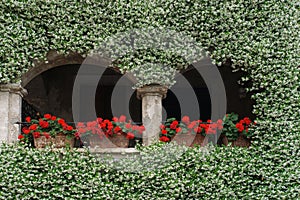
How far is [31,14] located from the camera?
644 centimetres

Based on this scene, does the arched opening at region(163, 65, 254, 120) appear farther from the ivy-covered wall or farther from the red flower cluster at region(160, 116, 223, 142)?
the red flower cluster at region(160, 116, 223, 142)

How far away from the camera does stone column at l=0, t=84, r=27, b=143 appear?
6188 millimetres

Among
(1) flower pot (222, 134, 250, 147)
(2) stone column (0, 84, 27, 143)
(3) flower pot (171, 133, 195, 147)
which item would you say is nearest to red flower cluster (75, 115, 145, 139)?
(3) flower pot (171, 133, 195, 147)

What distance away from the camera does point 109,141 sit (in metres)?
6.21

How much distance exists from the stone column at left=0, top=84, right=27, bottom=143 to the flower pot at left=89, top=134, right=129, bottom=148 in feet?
3.06

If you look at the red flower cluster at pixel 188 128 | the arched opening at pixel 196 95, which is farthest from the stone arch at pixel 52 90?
the red flower cluster at pixel 188 128

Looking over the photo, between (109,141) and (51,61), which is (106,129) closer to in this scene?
(109,141)

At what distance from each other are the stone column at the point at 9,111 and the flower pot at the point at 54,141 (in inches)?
11.6

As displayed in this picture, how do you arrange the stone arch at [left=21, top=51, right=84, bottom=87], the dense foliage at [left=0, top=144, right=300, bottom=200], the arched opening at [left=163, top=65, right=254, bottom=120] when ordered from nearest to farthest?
1. the dense foliage at [left=0, top=144, right=300, bottom=200]
2. the stone arch at [left=21, top=51, right=84, bottom=87]
3. the arched opening at [left=163, top=65, right=254, bottom=120]

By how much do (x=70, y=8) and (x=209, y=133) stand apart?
231 centimetres

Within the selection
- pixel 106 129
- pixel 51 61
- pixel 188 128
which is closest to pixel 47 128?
pixel 106 129

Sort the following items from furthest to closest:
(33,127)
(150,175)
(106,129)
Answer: (106,129)
(33,127)
(150,175)

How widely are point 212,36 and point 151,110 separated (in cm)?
123

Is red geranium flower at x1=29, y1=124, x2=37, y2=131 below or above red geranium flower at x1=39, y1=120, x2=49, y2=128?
above
